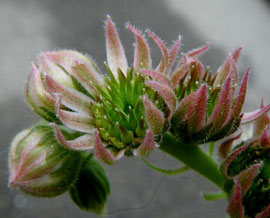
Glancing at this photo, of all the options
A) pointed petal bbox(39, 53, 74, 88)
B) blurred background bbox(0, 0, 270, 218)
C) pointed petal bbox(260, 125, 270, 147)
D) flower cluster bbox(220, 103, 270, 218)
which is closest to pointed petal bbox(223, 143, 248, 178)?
flower cluster bbox(220, 103, 270, 218)

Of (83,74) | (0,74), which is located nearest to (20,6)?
(0,74)

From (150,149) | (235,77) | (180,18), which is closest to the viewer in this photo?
(150,149)

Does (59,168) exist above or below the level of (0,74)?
above

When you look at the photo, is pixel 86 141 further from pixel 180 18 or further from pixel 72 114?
pixel 180 18

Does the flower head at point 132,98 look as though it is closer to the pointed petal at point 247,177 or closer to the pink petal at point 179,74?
the pink petal at point 179,74

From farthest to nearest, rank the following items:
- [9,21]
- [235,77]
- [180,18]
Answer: [9,21], [180,18], [235,77]

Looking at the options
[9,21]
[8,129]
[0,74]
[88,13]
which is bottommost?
[8,129]

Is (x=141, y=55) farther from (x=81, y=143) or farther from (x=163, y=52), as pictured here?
(x=81, y=143)
